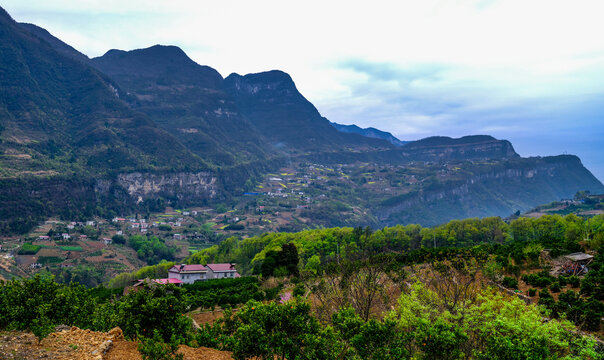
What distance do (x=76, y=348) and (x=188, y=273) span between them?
49.5m

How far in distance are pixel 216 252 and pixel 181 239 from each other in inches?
2172

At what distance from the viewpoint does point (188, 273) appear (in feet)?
198

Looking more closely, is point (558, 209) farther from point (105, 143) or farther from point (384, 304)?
point (105, 143)

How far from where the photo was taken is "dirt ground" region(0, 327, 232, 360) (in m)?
12.6

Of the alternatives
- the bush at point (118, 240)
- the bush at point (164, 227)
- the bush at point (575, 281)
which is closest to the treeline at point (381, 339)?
the bush at point (575, 281)

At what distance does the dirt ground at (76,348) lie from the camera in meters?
12.6

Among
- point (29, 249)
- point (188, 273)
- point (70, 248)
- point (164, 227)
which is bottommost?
point (164, 227)

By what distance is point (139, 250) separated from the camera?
361 ft

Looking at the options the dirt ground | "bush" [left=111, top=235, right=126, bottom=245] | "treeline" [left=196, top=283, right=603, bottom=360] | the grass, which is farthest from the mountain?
"treeline" [left=196, top=283, right=603, bottom=360]

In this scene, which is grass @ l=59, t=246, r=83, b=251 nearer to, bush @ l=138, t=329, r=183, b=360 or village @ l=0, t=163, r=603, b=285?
village @ l=0, t=163, r=603, b=285

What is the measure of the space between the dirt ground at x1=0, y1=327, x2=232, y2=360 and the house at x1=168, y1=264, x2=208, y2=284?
154ft

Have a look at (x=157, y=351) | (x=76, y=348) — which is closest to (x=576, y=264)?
(x=157, y=351)

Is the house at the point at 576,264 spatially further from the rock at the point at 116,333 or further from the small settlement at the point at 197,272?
the small settlement at the point at 197,272

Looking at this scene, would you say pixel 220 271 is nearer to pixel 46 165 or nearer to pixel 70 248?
pixel 70 248
